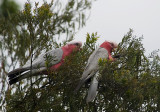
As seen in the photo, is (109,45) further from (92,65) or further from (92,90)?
(92,90)

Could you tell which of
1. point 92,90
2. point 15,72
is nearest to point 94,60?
point 92,90

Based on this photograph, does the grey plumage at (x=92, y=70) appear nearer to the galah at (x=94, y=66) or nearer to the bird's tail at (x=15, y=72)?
the galah at (x=94, y=66)

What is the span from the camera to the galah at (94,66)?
140 inches

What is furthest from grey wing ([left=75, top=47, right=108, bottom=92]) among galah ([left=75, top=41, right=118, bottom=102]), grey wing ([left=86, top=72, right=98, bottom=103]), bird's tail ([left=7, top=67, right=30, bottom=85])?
bird's tail ([left=7, top=67, right=30, bottom=85])

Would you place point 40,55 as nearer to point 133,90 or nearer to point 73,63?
point 73,63

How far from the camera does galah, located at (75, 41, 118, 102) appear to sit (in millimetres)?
3553

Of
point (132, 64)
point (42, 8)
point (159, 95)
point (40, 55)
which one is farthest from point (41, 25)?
point (159, 95)

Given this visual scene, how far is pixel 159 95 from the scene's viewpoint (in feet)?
11.8

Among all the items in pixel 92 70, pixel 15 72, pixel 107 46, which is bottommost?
pixel 92 70

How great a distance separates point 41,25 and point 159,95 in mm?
1788

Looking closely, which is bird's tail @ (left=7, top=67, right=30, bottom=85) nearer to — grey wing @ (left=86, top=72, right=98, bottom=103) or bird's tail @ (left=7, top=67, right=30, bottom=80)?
bird's tail @ (left=7, top=67, right=30, bottom=80)

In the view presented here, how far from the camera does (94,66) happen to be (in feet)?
12.8

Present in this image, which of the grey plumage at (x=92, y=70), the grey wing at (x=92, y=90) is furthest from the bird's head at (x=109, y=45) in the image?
the grey wing at (x=92, y=90)

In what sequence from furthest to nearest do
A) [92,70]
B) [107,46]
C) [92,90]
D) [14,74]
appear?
[107,46]
[14,74]
[92,70]
[92,90]
